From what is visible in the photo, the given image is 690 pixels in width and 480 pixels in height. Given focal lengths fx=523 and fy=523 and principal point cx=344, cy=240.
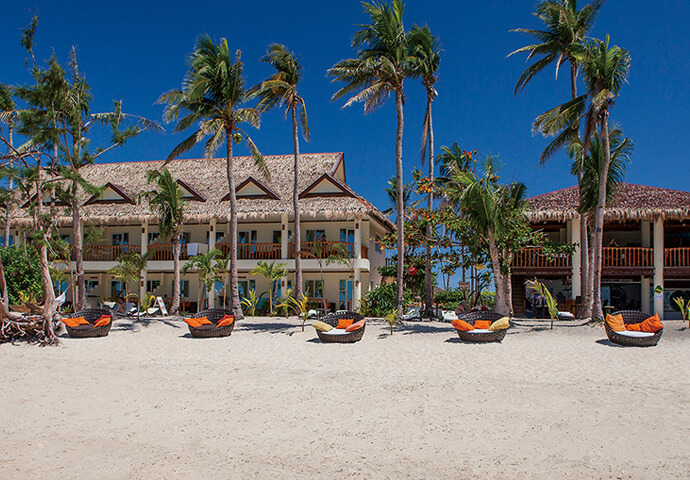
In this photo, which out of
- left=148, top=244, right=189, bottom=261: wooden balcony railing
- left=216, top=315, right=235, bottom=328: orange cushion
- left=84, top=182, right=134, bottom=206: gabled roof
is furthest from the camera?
left=84, top=182, right=134, bottom=206: gabled roof

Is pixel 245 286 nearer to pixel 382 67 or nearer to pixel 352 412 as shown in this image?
pixel 382 67

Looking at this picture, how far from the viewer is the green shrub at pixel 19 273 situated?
22.3 meters

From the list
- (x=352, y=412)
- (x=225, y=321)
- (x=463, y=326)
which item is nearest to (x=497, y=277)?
(x=463, y=326)

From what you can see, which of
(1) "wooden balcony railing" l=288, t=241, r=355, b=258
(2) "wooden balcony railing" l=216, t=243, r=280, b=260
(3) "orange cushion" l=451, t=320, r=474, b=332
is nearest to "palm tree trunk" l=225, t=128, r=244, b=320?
(1) "wooden balcony railing" l=288, t=241, r=355, b=258

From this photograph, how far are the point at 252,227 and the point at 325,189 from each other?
410cm

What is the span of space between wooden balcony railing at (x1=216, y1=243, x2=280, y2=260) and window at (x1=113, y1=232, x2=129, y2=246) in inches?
220

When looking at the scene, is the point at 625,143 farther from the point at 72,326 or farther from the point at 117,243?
the point at 117,243

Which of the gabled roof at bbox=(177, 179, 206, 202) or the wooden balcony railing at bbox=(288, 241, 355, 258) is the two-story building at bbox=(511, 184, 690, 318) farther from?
the gabled roof at bbox=(177, 179, 206, 202)

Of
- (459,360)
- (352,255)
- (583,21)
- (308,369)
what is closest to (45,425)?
(308,369)

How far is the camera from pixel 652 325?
11992mm

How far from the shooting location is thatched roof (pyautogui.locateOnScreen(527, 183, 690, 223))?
19.2 metres

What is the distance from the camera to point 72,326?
46.2 ft

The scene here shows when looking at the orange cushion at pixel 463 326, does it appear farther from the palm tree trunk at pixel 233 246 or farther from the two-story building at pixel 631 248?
the palm tree trunk at pixel 233 246

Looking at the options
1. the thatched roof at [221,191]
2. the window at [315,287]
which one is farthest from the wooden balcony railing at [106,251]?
the window at [315,287]
